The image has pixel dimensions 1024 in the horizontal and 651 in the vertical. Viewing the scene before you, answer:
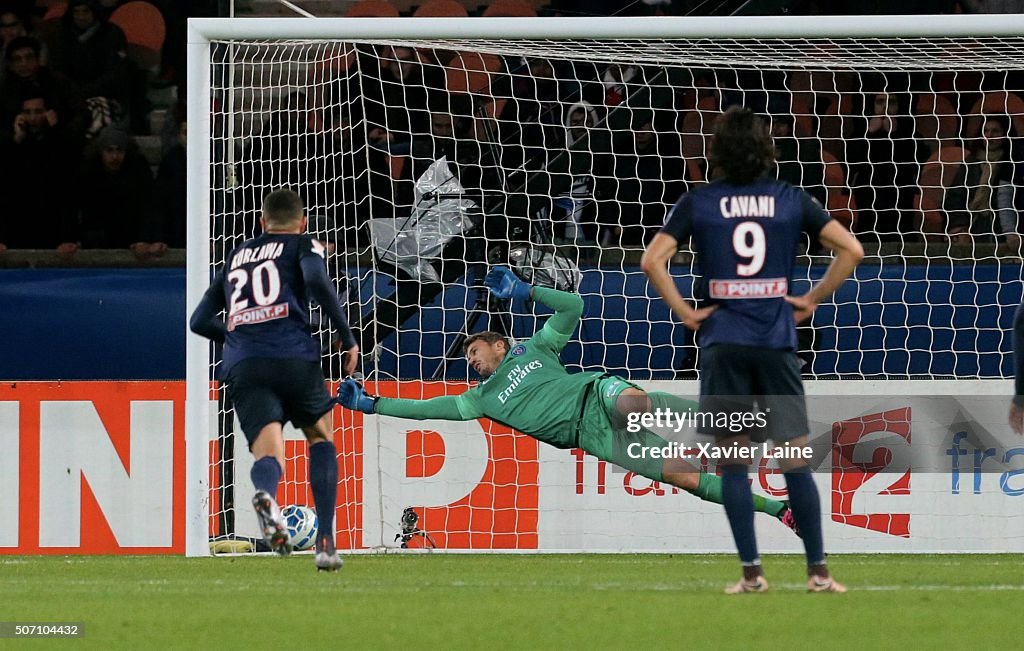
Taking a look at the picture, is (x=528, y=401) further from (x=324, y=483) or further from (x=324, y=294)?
(x=324, y=294)

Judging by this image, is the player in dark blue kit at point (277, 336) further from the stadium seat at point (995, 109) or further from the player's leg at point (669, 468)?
the stadium seat at point (995, 109)

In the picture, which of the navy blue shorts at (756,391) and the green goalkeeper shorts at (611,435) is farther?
the green goalkeeper shorts at (611,435)

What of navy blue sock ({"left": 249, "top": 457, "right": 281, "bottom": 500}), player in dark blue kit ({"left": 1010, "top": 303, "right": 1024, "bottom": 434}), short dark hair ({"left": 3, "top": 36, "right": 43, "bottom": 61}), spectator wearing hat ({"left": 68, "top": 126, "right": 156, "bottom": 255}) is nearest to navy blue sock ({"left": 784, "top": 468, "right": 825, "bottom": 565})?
navy blue sock ({"left": 249, "top": 457, "right": 281, "bottom": 500})

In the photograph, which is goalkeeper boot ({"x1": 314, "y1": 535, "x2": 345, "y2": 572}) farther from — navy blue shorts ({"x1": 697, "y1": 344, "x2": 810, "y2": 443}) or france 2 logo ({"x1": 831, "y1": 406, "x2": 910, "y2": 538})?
france 2 logo ({"x1": 831, "y1": 406, "x2": 910, "y2": 538})

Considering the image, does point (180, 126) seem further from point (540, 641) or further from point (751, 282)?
point (540, 641)

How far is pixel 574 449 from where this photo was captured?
998cm

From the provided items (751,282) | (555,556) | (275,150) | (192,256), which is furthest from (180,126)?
(751,282)

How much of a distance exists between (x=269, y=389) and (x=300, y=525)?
105 centimetres

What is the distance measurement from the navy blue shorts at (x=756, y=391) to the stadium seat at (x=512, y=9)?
7.55 metres

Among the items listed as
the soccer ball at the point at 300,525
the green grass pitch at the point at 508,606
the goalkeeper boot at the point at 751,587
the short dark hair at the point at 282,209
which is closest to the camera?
the green grass pitch at the point at 508,606

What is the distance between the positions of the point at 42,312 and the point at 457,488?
10.8 ft

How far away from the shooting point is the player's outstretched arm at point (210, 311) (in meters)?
7.45

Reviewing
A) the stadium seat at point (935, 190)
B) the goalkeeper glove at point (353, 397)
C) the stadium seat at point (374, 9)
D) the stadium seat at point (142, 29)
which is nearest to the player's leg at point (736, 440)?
the goalkeeper glove at point (353, 397)

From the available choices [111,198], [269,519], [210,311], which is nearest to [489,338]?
[210,311]
